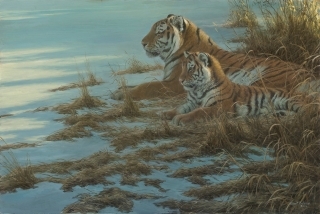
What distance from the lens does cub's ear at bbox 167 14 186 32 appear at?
16.7 ft

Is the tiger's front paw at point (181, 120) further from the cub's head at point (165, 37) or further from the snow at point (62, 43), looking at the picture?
the cub's head at point (165, 37)

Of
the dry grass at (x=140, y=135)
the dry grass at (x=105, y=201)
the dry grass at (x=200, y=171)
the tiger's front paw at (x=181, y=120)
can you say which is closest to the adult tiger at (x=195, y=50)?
the tiger's front paw at (x=181, y=120)

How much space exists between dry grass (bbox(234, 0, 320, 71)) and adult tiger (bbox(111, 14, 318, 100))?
0.10 metres

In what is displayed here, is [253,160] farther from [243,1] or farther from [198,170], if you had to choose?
[243,1]

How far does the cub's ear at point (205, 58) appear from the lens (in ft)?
16.1

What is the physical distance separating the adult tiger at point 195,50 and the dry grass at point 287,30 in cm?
10

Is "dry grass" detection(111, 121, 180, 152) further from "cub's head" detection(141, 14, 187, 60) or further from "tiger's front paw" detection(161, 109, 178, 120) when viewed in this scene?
"cub's head" detection(141, 14, 187, 60)

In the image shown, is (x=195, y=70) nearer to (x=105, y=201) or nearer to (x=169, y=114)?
(x=169, y=114)

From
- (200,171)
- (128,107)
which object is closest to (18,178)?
(128,107)

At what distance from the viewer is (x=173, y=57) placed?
547 cm

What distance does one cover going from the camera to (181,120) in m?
4.72

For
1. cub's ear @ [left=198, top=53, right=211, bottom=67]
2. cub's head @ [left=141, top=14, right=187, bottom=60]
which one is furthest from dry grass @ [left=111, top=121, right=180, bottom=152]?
cub's head @ [left=141, top=14, right=187, bottom=60]

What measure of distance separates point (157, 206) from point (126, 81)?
1.25 m

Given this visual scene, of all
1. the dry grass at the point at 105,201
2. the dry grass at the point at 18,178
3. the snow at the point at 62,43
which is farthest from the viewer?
the snow at the point at 62,43
